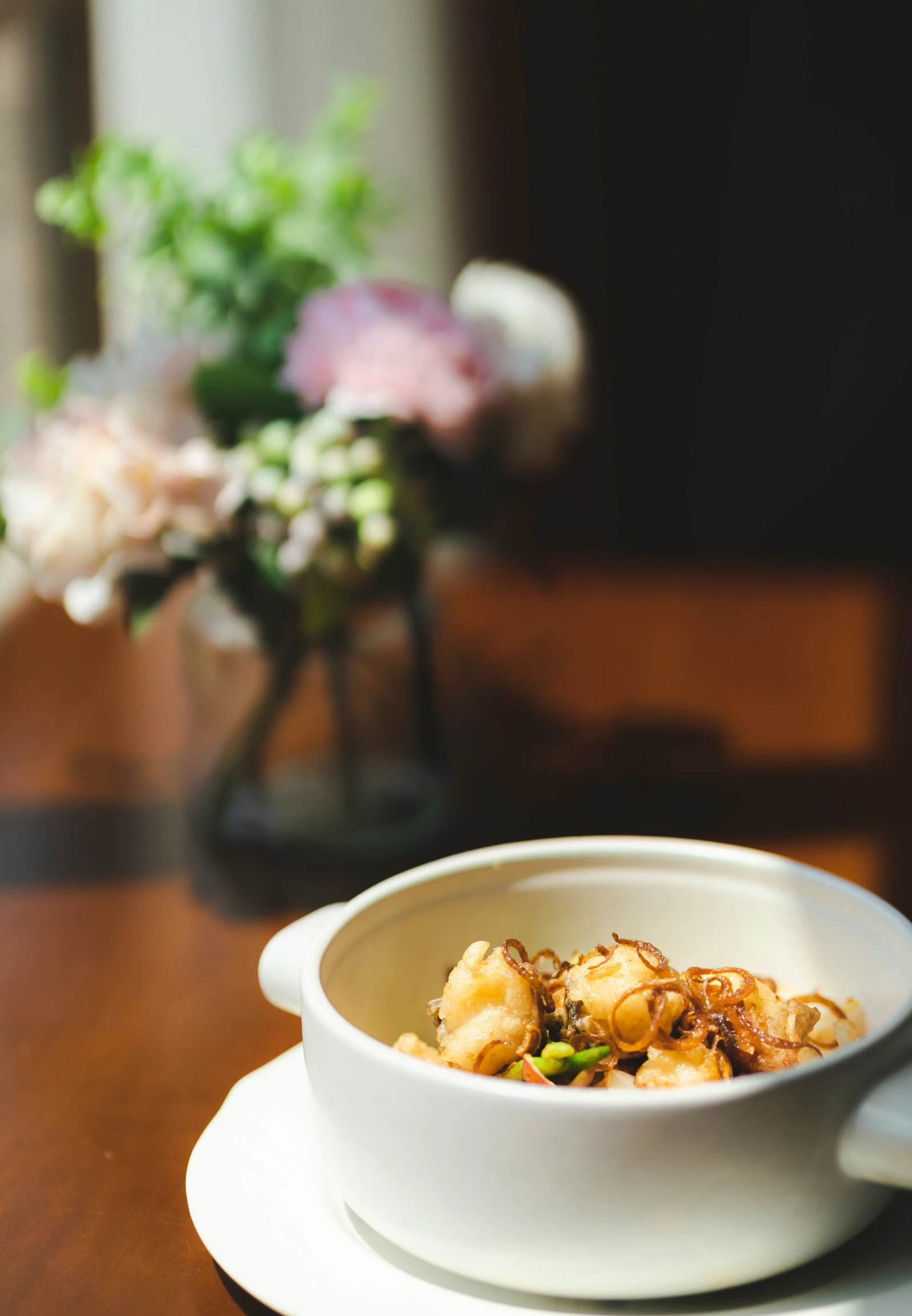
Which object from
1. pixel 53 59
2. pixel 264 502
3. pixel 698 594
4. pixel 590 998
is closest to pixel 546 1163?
pixel 590 998

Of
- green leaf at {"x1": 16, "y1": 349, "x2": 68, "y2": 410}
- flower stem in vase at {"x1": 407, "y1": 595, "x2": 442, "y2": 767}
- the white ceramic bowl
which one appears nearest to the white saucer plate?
the white ceramic bowl

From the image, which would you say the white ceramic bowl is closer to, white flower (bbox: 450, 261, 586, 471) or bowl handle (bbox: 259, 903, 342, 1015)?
bowl handle (bbox: 259, 903, 342, 1015)

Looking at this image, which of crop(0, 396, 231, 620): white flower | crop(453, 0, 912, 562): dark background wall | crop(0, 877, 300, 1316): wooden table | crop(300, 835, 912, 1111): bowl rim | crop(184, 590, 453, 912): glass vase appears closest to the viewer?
crop(300, 835, 912, 1111): bowl rim

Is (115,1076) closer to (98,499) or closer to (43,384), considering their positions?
(98,499)

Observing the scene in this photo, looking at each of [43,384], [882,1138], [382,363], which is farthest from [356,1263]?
[43,384]

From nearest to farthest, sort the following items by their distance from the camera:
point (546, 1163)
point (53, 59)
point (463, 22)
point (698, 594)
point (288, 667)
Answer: point (546, 1163) → point (288, 667) → point (698, 594) → point (53, 59) → point (463, 22)

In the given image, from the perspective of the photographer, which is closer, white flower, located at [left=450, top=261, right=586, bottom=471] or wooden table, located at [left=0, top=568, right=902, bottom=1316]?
wooden table, located at [left=0, top=568, right=902, bottom=1316]

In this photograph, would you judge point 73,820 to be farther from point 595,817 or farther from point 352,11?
point 352,11

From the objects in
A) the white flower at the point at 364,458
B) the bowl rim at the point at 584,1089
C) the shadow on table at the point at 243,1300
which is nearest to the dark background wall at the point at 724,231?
the white flower at the point at 364,458

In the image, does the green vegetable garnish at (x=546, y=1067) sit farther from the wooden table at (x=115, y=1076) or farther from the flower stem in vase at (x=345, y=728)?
the flower stem in vase at (x=345, y=728)
